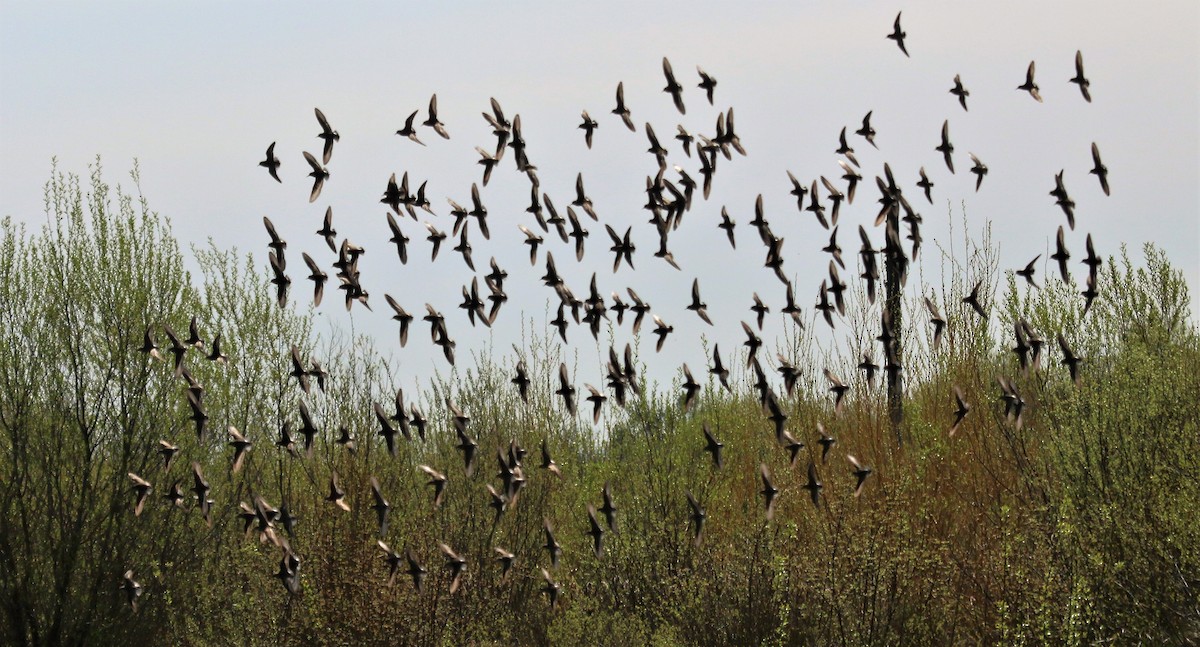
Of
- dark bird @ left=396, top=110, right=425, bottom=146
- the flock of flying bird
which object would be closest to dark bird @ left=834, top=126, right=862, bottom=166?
the flock of flying bird

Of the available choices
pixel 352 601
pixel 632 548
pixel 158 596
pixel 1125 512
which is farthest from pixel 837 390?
pixel 158 596

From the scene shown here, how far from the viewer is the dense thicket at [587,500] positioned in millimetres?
11836

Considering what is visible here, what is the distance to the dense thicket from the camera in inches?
466

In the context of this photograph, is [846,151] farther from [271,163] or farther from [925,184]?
[271,163]

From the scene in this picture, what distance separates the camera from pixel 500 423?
15.8 m

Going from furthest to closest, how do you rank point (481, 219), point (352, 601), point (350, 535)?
point (350, 535), point (352, 601), point (481, 219)

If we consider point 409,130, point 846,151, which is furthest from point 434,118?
point 846,151

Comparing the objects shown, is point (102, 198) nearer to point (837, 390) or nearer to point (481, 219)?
point (481, 219)

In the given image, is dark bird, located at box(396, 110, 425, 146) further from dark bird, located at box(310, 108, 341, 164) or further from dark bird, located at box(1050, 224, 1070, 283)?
dark bird, located at box(1050, 224, 1070, 283)

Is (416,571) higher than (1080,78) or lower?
lower

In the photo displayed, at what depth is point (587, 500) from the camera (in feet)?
55.0

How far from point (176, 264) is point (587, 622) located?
6877 mm

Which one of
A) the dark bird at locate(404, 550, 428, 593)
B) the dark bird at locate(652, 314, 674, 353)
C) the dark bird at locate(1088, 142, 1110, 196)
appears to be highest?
the dark bird at locate(1088, 142, 1110, 196)

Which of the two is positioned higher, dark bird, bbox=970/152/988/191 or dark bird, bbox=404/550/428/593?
dark bird, bbox=970/152/988/191
